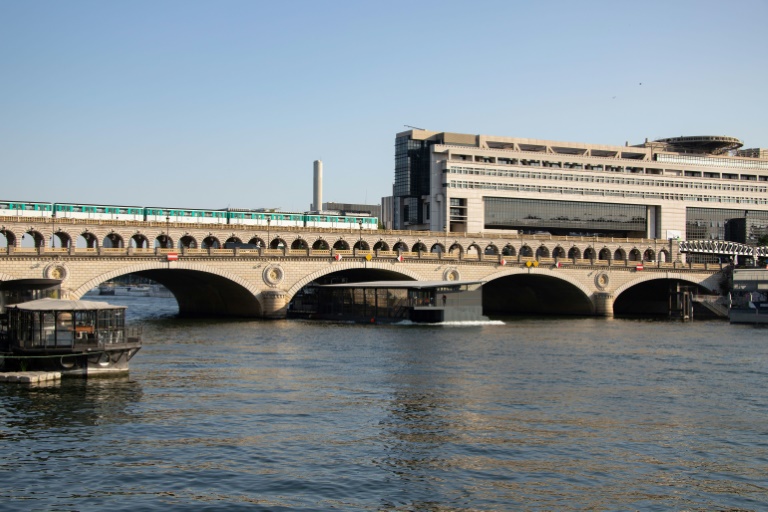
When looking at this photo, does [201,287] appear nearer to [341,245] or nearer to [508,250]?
[341,245]

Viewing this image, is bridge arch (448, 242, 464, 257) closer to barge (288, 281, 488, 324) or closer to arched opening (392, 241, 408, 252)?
arched opening (392, 241, 408, 252)

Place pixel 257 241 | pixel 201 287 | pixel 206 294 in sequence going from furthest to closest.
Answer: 1. pixel 206 294
2. pixel 201 287
3. pixel 257 241

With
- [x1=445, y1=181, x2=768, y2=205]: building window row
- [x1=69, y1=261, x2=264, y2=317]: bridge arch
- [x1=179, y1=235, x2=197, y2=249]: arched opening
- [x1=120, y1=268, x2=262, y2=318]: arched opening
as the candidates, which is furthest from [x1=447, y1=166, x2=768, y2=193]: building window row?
[x1=179, y1=235, x2=197, y2=249]: arched opening

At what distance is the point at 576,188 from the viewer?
170 m

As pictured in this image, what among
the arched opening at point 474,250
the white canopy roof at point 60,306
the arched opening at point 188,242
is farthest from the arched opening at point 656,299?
the white canopy roof at point 60,306

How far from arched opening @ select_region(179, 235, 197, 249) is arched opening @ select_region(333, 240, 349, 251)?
2126 centimetres

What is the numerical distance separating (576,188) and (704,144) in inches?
1642

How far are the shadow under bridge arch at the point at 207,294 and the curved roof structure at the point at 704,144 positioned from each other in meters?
118

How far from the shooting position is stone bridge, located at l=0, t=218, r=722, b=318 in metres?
97.8

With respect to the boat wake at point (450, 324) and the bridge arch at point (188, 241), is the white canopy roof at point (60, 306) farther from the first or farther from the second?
the boat wake at point (450, 324)

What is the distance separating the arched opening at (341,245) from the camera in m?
126

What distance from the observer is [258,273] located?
109562 millimetres

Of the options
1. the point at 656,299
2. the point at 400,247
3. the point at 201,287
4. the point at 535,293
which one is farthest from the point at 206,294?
the point at 656,299

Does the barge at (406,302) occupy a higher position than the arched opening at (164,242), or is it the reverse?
the arched opening at (164,242)
